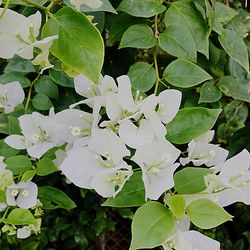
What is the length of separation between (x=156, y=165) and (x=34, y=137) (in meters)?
0.20

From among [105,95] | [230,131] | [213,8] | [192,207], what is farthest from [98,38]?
[230,131]

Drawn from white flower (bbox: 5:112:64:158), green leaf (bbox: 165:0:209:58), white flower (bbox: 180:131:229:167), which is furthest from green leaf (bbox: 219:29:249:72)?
white flower (bbox: 5:112:64:158)

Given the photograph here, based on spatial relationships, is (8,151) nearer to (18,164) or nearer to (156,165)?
(18,164)

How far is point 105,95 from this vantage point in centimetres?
57

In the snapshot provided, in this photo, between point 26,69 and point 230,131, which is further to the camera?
point 230,131

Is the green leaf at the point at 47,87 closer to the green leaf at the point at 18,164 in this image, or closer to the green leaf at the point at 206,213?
the green leaf at the point at 18,164

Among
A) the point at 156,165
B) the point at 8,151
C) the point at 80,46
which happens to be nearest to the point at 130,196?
the point at 156,165

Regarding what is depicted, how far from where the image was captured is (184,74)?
0.70 metres

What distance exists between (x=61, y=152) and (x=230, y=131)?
0.44 metres

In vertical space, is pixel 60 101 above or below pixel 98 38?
below

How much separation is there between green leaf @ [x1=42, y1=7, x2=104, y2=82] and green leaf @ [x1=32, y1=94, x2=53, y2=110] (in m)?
0.29

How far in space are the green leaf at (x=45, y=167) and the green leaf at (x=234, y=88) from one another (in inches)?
10.9

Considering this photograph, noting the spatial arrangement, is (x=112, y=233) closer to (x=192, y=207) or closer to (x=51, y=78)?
(x=51, y=78)

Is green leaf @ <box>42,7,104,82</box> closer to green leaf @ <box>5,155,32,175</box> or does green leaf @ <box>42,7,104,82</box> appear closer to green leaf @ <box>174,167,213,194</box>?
green leaf @ <box>174,167,213,194</box>
